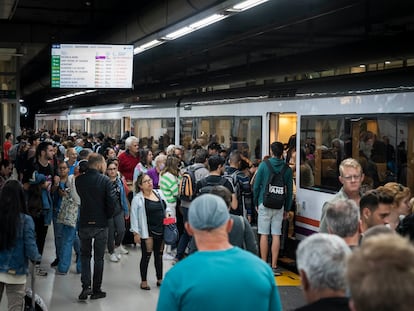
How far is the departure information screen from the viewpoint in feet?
37.6

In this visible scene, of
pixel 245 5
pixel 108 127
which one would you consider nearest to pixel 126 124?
A: pixel 108 127

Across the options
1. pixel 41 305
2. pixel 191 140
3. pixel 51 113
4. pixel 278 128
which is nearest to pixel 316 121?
pixel 278 128

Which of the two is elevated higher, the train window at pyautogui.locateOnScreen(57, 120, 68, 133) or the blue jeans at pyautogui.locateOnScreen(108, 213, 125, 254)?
the train window at pyautogui.locateOnScreen(57, 120, 68, 133)

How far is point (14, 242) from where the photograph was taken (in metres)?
5.21

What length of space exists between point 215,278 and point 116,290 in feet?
16.1

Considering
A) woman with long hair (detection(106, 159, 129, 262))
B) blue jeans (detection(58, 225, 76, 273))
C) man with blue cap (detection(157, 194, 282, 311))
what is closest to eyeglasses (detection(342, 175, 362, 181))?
man with blue cap (detection(157, 194, 282, 311))

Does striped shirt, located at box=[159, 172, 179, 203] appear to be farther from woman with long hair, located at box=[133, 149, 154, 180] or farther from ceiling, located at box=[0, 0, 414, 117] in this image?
ceiling, located at box=[0, 0, 414, 117]

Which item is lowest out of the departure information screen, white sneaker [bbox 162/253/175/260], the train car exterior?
white sneaker [bbox 162/253/175/260]

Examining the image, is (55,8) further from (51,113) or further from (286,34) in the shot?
(51,113)

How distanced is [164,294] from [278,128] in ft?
23.3

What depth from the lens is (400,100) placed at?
6859 mm

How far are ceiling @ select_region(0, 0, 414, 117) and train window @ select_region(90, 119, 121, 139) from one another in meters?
1.66

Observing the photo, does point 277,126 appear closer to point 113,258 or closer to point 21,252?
point 113,258

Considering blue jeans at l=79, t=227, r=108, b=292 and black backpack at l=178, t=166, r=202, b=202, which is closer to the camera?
blue jeans at l=79, t=227, r=108, b=292
